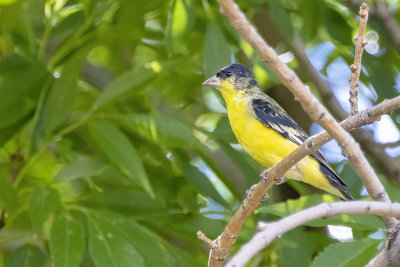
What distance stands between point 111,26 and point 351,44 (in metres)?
1.54

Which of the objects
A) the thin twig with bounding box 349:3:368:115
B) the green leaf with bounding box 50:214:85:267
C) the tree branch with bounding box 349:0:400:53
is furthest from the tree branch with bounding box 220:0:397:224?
the tree branch with bounding box 349:0:400:53

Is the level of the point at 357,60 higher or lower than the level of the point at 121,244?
higher

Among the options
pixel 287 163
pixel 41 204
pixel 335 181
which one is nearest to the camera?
pixel 287 163

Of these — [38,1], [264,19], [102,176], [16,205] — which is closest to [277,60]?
[16,205]

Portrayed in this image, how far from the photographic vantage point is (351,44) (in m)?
4.82

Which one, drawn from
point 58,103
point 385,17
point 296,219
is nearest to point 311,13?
point 385,17

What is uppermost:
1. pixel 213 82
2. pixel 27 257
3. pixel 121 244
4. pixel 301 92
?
pixel 301 92

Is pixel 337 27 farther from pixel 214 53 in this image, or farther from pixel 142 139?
pixel 142 139

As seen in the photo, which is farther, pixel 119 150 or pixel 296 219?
pixel 119 150

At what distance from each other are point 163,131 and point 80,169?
52 centimetres

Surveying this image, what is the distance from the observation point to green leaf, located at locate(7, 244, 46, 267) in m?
4.02

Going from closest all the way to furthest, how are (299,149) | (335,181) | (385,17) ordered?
(299,149) < (335,181) < (385,17)

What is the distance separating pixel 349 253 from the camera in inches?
129

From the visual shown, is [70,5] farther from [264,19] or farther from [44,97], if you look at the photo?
[264,19]
